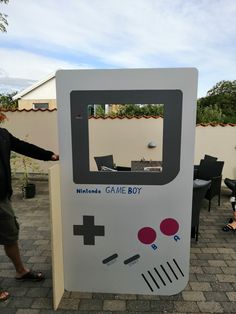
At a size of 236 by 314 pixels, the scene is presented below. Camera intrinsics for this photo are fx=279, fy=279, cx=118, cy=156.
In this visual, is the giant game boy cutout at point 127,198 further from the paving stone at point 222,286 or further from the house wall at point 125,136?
the house wall at point 125,136

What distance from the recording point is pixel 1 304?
2332mm

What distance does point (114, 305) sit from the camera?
2.31m

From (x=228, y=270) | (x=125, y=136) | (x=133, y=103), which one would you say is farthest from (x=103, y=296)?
(x=125, y=136)

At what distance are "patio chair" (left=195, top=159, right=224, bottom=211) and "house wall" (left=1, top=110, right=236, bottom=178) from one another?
1.26m

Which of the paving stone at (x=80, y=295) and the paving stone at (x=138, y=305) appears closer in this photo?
the paving stone at (x=138, y=305)

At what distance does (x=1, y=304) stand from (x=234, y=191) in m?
3.33

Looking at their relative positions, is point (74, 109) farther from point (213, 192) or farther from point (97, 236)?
point (213, 192)

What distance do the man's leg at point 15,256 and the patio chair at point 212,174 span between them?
10.4ft

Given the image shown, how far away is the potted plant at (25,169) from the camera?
5516 mm

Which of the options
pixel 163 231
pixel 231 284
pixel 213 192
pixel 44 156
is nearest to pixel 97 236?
pixel 163 231

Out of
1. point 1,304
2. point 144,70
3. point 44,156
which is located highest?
point 144,70

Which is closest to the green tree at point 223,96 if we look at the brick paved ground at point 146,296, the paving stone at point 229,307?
the brick paved ground at point 146,296

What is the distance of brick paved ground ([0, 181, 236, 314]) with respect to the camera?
2.27 metres

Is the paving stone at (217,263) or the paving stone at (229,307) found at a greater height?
the paving stone at (229,307)
